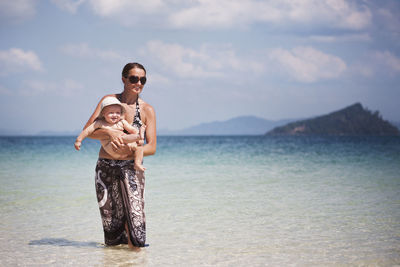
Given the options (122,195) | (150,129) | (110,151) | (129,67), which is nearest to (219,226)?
(122,195)

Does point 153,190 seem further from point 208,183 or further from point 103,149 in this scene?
point 103,149

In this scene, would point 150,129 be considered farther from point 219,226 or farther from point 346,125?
point 346,125

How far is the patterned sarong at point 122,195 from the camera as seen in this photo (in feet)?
15.4

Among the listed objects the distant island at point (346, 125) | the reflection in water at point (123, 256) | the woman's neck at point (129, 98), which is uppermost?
the distant island at point (346, 125)

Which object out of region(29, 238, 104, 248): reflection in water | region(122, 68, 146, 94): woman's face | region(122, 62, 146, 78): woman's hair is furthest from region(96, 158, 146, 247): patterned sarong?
region(122, 62, 146, 78): woman's hair

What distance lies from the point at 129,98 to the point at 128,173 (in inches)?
32.5

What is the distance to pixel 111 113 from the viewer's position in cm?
443

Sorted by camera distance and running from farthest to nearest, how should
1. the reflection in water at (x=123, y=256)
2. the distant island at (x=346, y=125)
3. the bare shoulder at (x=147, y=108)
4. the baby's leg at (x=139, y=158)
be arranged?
the distant island at (x=346, y=125), the bare shoulder at (x=147, y=108), the reflection in water at (x=123, y=256), the baby's leg at (x=139, y=158)

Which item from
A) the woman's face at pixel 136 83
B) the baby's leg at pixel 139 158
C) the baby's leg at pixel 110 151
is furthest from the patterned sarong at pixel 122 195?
the woman's face at pixel 136 83

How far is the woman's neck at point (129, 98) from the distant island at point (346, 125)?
168100mm

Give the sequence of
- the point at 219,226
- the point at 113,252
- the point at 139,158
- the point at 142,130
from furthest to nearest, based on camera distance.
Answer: the point at 219,226 < the point at 113,252 < the point at 142,130 < the point at 139,158

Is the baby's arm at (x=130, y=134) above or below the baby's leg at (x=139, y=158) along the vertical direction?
above

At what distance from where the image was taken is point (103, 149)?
4.72 metres

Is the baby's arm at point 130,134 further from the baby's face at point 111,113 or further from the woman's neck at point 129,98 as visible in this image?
the woman's neck at point 129,98
